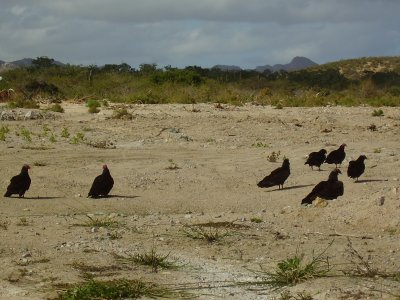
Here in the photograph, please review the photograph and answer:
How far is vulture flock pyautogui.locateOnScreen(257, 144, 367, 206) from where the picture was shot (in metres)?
12.2

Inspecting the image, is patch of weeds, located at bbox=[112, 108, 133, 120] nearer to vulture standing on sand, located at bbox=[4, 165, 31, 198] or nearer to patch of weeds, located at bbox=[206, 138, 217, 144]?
patch of weeds, located at bbox=[206, 138, 217, 144]

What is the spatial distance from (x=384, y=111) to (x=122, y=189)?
47.7ft

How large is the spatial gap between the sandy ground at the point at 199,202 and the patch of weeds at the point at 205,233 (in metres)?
0.10

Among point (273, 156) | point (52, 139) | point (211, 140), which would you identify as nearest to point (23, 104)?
point (52, 139)

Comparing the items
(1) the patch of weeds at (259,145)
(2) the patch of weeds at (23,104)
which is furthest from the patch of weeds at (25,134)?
(2) the patch of weeds at (23,104)

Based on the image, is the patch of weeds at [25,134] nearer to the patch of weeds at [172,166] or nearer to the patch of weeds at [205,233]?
the patch of weeds at [172,166]

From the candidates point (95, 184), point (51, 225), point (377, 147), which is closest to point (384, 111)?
point (377, 147)

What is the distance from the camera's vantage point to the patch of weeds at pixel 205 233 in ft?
30.3

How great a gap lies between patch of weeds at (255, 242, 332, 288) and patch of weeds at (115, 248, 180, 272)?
0.97 meters

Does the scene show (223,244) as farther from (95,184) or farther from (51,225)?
(95,184)

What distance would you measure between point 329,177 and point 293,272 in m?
5.77

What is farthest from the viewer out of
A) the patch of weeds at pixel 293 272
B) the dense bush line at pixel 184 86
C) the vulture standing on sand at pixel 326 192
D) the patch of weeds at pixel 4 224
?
the dense bush line at pixel 184 86

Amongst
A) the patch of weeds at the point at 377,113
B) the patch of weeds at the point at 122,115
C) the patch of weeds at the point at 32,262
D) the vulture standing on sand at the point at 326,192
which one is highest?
the patch of weeds at the point at 122,115

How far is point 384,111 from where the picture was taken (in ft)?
89.0
